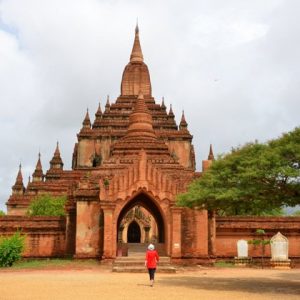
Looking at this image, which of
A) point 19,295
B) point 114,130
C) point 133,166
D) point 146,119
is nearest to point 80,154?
point 114,130

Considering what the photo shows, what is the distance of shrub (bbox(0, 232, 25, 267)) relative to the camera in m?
27.2

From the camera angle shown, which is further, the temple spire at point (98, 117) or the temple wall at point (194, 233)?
the temple spire at point (98, 117)

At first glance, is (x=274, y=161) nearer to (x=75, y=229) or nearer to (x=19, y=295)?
(x=19, y=295)

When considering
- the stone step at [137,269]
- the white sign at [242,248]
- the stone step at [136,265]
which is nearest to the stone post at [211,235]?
the white sign at [242,248]

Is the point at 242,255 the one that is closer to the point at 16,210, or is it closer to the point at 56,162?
the point at 16,210

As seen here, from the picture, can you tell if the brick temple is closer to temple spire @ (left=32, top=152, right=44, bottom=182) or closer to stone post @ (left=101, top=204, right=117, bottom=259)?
stone post @ (left=101, top=204, right=117, bottom=259)

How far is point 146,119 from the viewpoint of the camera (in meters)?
38.4

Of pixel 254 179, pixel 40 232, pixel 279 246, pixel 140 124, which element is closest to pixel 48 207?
pixel 40 232

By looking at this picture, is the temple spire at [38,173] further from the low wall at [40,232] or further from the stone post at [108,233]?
the stone post at [108,233]

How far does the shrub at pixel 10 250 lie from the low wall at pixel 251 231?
11.1 meters

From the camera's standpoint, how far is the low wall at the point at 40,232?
30766mm

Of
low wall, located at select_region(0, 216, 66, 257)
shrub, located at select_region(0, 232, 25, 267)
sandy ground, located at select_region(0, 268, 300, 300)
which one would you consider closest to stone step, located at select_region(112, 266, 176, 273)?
sandy ground, located at select_region(0, 268, 300, 300)

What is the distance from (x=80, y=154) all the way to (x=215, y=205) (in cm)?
3207

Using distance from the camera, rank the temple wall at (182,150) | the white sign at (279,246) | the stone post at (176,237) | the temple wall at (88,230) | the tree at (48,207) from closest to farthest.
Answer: the stone post at (176,237)
the temple wall at (88,230)
the white sign at (279,246)
the tree at (48,207)
the temple wall at (182,150)
